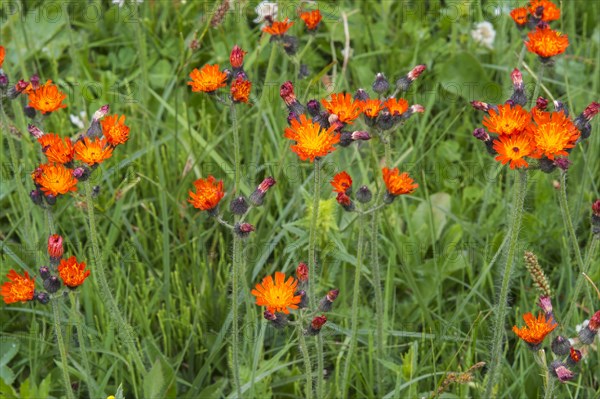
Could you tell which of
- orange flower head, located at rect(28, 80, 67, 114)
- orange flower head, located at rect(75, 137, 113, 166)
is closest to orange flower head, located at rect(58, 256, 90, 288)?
orange flower head, located at rect(75, 137, 113, 166)

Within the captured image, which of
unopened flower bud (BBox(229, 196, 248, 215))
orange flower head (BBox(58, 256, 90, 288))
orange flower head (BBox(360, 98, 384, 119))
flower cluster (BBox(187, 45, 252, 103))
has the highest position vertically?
flower cluster (BBox(187, 45, 252, 103))

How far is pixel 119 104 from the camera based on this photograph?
387 centimetres

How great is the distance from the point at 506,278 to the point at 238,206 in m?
0.72

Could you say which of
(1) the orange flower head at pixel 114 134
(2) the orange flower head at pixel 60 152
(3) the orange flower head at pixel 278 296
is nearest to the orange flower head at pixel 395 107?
(3) the orange flower head at pixel 278 296

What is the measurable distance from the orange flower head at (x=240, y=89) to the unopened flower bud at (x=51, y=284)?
67 cm

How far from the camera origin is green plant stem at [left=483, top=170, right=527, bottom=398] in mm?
2250

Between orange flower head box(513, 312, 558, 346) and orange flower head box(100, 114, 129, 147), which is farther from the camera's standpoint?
orange flower head box(100, 114, 129, 147)

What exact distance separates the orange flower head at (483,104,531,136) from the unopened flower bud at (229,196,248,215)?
2.16 feet

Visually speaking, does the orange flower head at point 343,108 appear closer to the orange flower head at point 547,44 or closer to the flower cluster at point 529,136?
the flower cluster at point 529,136

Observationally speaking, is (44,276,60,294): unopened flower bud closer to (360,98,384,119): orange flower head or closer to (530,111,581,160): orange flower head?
(360,98,384,119): orange flower head

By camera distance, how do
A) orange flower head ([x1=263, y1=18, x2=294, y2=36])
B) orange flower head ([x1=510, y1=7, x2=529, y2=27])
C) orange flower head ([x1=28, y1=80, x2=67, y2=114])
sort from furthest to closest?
orange flower head ([x1=510, y1=7, x2=529, y2=27])
orange flower head ([x1=263, y1=18, x2=294, y2=36])
orange flower head ([x1=28, y1=80, x2=67, y2=114])

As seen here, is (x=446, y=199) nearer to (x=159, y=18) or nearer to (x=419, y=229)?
(x=419, y=229)

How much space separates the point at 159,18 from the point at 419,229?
73.0 inches

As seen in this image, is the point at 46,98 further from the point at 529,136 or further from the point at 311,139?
the point at 529,136
